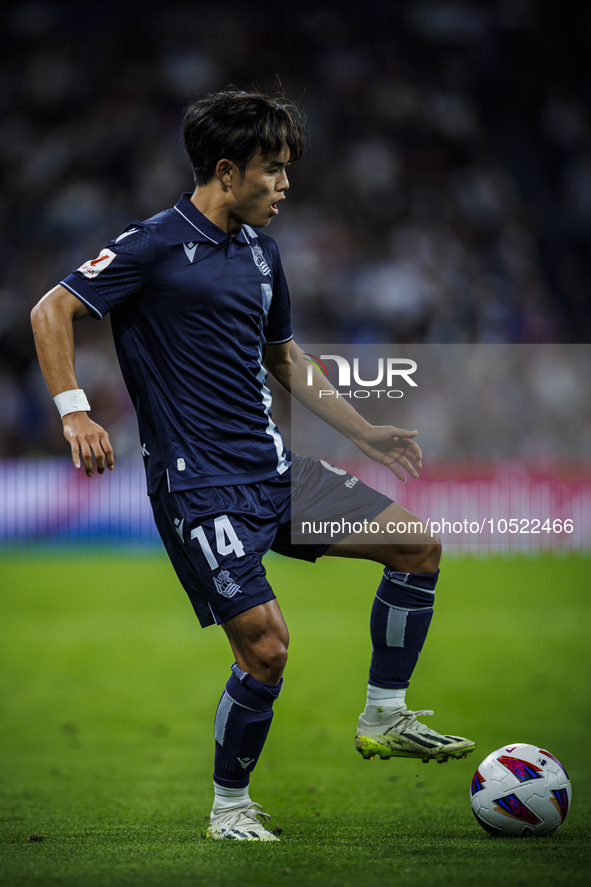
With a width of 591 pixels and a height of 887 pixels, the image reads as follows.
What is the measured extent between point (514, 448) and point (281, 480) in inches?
354

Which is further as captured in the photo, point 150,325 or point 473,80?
point 473,80

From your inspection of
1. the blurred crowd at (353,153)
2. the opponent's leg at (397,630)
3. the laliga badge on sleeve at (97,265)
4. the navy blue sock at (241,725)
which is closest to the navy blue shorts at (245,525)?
the opponent's leg at (397,630)

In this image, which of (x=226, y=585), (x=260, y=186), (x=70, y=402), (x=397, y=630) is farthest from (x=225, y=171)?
(x=397, y=630)

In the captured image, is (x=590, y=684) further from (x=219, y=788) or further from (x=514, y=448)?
(x=514, y=448)

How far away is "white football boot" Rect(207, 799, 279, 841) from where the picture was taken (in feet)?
10.1

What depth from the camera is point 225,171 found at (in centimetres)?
323

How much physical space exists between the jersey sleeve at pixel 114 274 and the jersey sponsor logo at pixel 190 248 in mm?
120

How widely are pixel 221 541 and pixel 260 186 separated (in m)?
1.16

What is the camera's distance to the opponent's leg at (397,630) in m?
3.37

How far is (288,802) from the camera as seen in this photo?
3977 millimetres

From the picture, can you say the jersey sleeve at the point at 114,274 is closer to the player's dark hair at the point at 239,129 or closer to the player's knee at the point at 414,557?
the player's dark hair at the point at 239,129

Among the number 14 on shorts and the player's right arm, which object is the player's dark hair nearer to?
the player's right arm

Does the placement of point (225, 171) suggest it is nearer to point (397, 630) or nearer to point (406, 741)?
point (397, 630)

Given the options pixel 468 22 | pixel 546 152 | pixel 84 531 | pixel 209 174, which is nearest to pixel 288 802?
pixel 209 174
